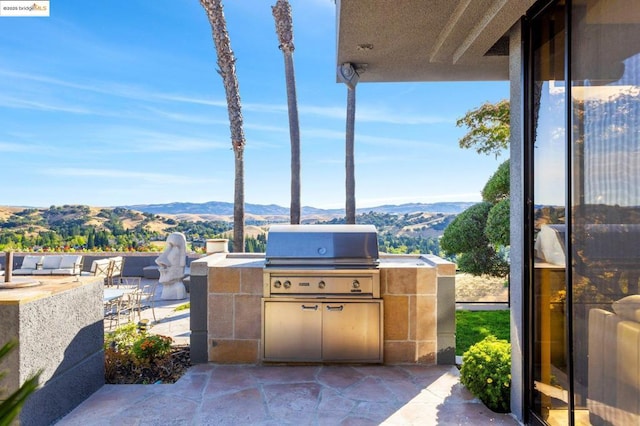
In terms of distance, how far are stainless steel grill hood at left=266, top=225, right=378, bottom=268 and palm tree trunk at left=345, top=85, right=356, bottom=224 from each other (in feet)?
16.4

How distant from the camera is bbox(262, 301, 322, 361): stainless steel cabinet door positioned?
431 cm

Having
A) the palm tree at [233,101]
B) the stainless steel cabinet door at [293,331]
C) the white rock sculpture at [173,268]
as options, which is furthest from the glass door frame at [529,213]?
Answer: the white rock sculpture at [173,268]

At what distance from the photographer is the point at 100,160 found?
20156mm

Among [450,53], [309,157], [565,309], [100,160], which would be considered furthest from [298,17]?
[100,160]

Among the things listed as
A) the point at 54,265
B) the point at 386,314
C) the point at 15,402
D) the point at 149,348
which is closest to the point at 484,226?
the point at 386,314

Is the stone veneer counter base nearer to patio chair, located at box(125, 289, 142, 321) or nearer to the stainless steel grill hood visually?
the stainless steel grill hood

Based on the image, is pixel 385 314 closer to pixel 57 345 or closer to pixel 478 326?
pixel 478 326

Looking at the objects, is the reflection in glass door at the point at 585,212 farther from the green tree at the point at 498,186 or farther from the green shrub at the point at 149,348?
the green tree at the point at 498,186

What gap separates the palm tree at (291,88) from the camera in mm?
9719

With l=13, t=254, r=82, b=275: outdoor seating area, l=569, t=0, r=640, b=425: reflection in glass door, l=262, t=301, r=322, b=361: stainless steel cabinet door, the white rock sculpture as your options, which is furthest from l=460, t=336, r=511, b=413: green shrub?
l=13, t=254, r=82, b=275: outdoor seating area

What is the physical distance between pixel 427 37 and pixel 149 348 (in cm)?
401

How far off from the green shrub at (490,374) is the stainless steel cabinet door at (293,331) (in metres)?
1.47

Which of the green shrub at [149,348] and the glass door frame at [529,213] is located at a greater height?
the glass door frame at [529,213]

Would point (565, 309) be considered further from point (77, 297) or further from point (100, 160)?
point (100, 160)
